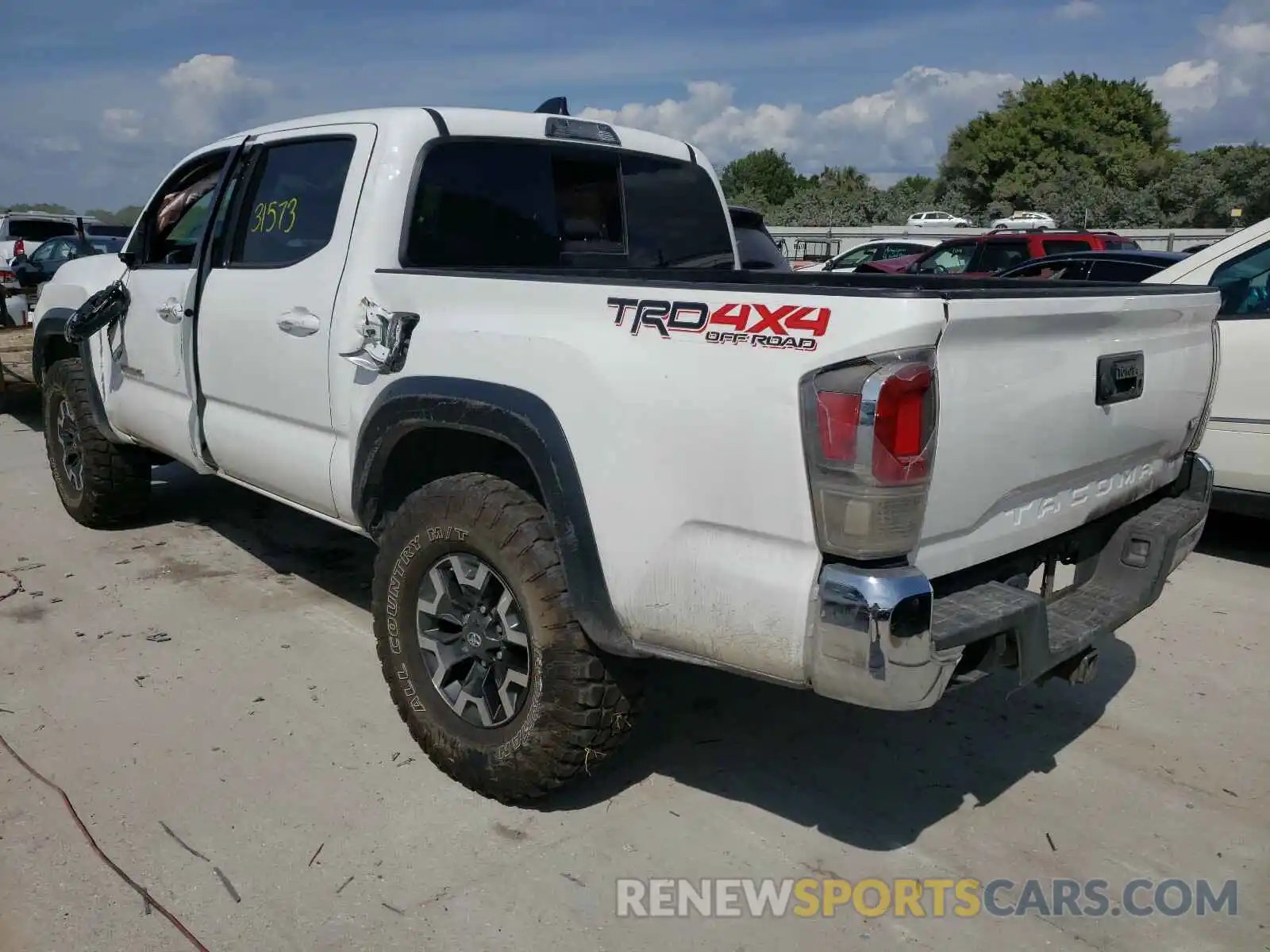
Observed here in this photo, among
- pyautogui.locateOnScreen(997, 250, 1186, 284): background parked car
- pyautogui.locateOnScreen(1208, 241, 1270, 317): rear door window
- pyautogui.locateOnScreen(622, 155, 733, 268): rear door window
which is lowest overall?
pyautogui.locateOnScreen(997, 250, 1186, 284): background parked car

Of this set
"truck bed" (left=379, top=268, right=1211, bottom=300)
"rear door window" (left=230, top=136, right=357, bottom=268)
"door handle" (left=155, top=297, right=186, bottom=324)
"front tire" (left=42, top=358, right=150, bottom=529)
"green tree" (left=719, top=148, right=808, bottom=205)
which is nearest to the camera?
"truck bed" (left=379, top=268, right=1211, bottom=300)

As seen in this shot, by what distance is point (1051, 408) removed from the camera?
266 cm

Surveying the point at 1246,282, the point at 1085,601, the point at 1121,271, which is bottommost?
the point at 1085,601

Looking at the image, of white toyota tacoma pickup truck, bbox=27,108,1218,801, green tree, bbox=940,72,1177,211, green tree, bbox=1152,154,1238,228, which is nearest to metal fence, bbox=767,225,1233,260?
green tree, bbox=1152,154,1238,228

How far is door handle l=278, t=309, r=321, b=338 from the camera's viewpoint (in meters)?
3.69

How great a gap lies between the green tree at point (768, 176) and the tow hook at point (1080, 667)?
8594 cm

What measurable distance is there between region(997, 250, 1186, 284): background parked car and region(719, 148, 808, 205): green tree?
255 ft

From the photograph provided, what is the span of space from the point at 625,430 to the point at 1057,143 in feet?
192

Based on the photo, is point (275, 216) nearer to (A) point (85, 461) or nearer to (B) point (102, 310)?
(B) point (102, 310)

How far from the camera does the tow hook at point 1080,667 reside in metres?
2.96

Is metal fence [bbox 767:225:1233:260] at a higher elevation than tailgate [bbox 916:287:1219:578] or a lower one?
lower

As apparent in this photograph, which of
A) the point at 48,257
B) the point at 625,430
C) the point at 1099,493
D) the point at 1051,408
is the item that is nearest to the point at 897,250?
the point at 48,257

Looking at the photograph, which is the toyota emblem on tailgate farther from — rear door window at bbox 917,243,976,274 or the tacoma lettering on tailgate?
rear door window at bbox 917,243,976,274

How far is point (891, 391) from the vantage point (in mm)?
2229
